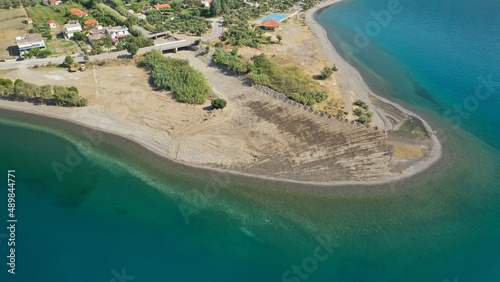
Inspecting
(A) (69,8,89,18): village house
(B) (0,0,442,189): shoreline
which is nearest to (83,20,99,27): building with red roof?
(A) (69,8,89,18): village house

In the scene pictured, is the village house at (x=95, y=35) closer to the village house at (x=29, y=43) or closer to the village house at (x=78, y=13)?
the village house at (x=29, y=43)

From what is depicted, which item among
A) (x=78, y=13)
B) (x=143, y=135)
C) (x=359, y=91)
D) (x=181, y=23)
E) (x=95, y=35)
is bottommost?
(x=143, y=135)

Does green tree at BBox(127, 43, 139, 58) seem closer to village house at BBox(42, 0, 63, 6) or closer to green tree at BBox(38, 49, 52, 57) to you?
green tree at BBox(38, 49, 52, 57)

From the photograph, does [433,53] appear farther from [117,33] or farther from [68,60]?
[68,60]

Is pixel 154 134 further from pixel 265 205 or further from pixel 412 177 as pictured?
pixel 412 177

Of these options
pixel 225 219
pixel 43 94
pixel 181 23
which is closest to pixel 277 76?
pixel 225 219
